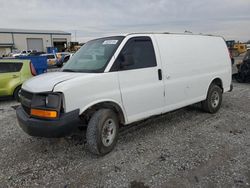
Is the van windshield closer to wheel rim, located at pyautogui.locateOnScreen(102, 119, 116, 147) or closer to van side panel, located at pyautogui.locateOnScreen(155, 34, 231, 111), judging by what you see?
wheel rim, located at pyautogui.locateOnScreen(102, 119, 116, 147)

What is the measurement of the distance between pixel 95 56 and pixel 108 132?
Answer: 1.41 metres

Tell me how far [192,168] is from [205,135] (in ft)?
4.57

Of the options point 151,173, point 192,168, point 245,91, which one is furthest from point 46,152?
point 245,91

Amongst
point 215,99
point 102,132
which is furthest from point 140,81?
point 215,99

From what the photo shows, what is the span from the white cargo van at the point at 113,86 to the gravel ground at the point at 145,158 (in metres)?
0.46

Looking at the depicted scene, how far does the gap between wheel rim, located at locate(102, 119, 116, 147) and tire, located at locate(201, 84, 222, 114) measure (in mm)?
3001

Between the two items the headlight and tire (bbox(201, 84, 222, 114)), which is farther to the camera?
tire (bbox(201, 84, 222, 114))

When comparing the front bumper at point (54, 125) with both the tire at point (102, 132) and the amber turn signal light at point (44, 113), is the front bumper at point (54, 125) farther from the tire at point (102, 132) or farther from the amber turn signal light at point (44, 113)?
the tire at point (102, 132)

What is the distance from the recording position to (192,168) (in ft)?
11.2

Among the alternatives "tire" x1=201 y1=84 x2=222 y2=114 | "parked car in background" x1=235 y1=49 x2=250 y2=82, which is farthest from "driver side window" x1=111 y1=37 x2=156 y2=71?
"parked car in background" x1=235 y1=49 x2=250 y2=82

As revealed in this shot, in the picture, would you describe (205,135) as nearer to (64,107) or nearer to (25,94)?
(64,107)

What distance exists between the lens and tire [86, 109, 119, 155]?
3638mm

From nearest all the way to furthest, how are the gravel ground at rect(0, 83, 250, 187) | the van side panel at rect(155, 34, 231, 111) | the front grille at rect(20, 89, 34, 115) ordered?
the gravel ground at rect(0, 83, 250, 187) < the front grille at rect(20, 89, 34, 115) < the van side panel at rect(155, 34, 231, 111)

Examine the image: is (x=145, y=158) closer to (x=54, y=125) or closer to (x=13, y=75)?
(x=54, y=125)
